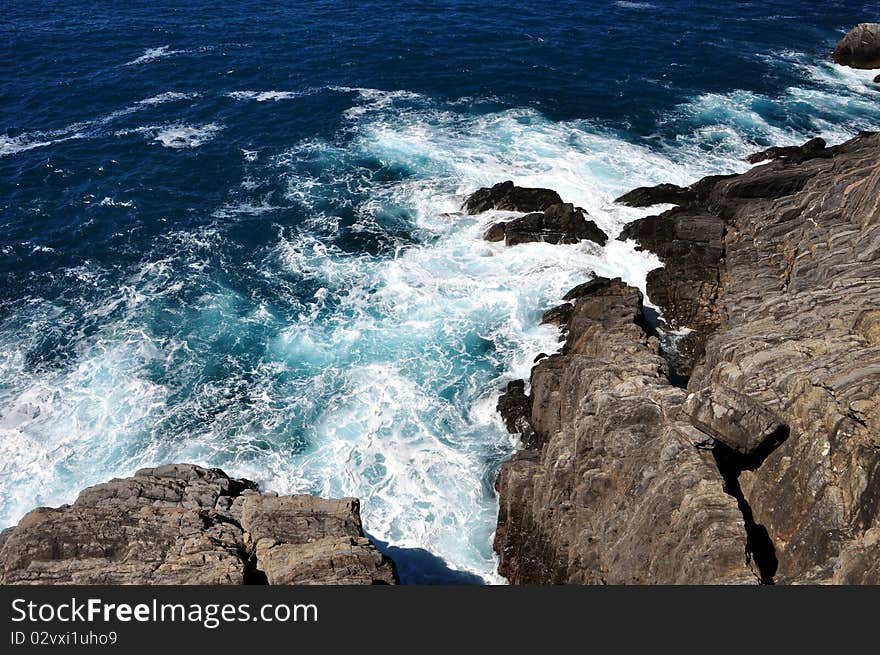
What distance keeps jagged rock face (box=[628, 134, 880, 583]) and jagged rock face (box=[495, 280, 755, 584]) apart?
3298 millimetres

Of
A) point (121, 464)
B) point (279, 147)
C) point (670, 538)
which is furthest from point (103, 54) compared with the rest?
point (670, 538)

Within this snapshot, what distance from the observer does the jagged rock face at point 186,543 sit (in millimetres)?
29109

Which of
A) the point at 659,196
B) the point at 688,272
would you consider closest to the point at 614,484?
the point at 688,272

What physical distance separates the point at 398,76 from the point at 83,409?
65936 mm

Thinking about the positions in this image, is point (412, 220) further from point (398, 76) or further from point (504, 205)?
point (398, 76)

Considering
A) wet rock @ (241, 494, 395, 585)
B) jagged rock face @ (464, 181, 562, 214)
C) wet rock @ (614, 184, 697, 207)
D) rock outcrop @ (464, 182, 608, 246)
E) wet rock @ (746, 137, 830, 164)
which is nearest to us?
wet rock @ (241, 494, 395, 585)

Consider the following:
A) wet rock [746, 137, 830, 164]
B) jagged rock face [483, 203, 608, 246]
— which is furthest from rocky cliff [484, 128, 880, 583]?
wet rock [746, 137, 830, 164]

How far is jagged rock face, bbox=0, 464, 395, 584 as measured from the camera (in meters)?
29.1

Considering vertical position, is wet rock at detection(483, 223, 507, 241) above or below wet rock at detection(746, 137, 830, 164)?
below

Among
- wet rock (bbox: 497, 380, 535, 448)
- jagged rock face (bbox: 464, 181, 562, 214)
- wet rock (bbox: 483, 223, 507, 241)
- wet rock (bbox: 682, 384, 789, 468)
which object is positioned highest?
wet rock (bbox: 682, 384, 789, 468)

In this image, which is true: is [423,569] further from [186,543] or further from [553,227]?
[553,227]

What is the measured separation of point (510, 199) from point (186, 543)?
48.0 meters

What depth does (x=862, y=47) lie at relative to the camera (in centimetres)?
10069

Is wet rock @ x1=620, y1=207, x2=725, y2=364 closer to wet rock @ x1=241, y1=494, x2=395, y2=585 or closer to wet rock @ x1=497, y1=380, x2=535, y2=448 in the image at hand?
wet rock @ x1=497, y1=380, x2=535, y2=448
